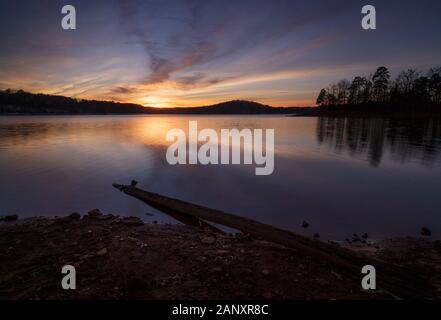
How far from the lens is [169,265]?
16.1 feet

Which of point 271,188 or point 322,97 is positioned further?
point 322,97

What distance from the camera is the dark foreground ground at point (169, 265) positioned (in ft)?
13.5

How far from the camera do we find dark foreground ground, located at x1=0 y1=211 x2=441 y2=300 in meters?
4.13

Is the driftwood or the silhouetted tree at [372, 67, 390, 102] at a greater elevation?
the silhouetted tree at [372, 67, 390, 102]

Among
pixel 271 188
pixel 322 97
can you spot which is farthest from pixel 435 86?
pixel 271 188

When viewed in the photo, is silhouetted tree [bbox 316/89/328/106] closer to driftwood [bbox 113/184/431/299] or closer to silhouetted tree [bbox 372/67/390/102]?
silhouetted tree [bbox 372/67/390/102]

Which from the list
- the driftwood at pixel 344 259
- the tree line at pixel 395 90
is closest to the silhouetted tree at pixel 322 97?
the tree line at pixel 395 90

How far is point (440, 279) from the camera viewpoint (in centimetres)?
464

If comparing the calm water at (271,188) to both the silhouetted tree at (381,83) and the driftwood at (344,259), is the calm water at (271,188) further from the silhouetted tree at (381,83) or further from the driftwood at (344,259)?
the silhouetted tree at (381,83)

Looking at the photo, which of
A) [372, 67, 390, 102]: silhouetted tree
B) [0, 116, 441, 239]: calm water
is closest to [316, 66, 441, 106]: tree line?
[372, 67, 390, 102]: silhouetted tree

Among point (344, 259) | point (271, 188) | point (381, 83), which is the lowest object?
point (271, 188)

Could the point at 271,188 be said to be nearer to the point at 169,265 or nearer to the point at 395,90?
the point at 169,265

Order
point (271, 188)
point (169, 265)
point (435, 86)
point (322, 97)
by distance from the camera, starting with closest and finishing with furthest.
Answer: point (169, 265) → point (271, 188) → point (435, 86) → point (322, 97)

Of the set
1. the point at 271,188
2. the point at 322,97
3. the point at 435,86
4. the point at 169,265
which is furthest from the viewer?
the point at 322,97
